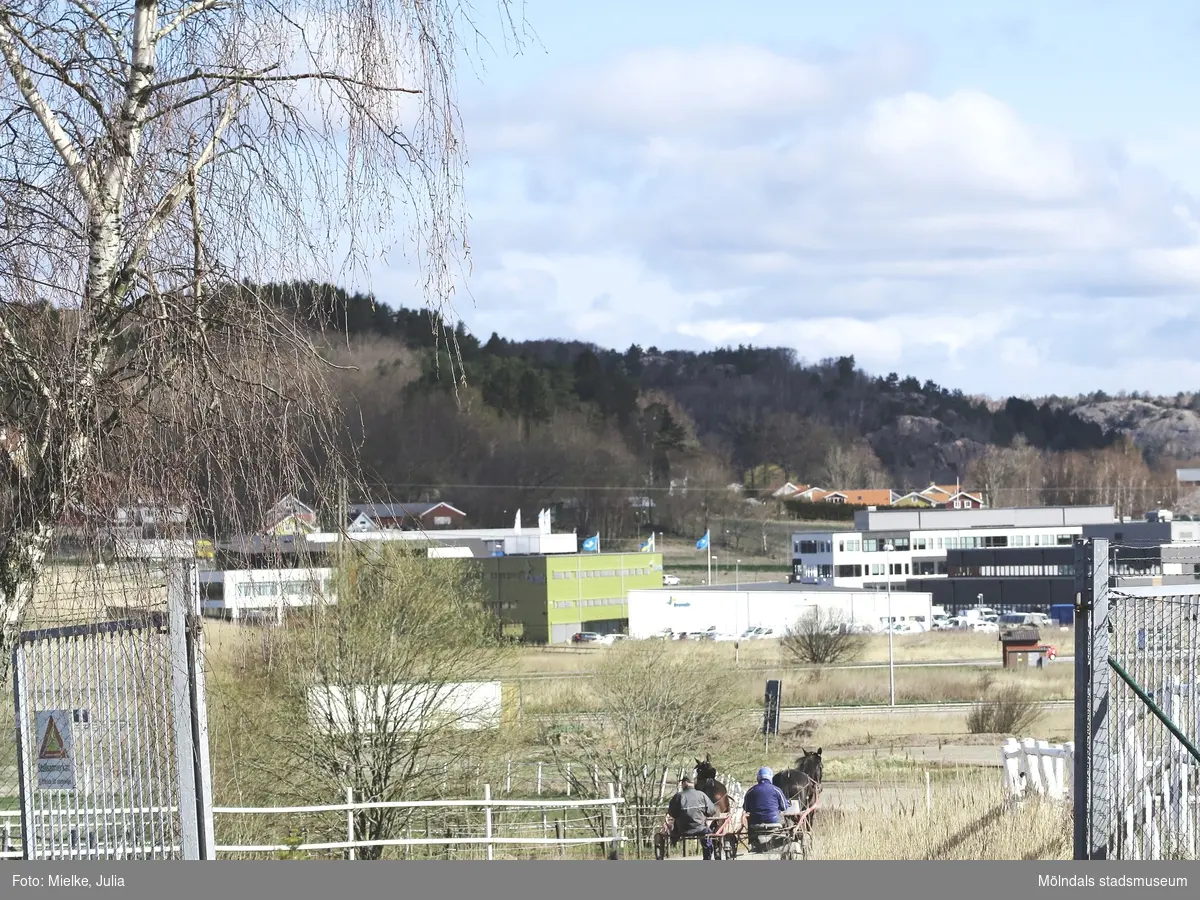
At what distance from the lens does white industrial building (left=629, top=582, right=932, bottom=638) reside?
92812 millimetres

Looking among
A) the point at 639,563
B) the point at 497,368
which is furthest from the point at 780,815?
the point at 497,368

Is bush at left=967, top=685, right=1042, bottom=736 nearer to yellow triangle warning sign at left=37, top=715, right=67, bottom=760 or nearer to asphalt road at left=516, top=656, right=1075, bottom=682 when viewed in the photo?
asphalt road at left=516, top=656, right=1075, bottom=682

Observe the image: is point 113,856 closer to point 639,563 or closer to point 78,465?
point 78,465

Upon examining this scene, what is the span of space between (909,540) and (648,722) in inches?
3425

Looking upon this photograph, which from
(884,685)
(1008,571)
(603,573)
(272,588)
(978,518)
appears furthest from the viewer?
(978,518)

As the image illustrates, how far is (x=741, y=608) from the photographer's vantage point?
3723 inches

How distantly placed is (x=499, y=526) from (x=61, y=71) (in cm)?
15884

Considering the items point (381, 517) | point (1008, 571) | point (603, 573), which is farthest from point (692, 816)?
point (1008, 571)

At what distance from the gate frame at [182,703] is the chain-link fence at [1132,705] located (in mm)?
4696

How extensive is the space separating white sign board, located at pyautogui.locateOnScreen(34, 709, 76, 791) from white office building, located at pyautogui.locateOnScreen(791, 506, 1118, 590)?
354ft

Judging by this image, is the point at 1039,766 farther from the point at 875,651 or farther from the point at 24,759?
the point at 875,651

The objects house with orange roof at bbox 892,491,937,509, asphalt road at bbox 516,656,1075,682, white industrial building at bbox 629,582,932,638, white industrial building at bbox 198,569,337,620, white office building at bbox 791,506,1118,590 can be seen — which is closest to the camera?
white industrial building at bbox 198,569,337,620

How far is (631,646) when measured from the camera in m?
37.3

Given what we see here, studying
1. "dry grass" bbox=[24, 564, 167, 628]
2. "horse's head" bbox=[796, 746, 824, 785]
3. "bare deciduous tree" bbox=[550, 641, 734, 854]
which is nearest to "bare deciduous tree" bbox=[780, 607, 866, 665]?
"bare deciduous tree" bbox=[550, 641, 734, 854]
